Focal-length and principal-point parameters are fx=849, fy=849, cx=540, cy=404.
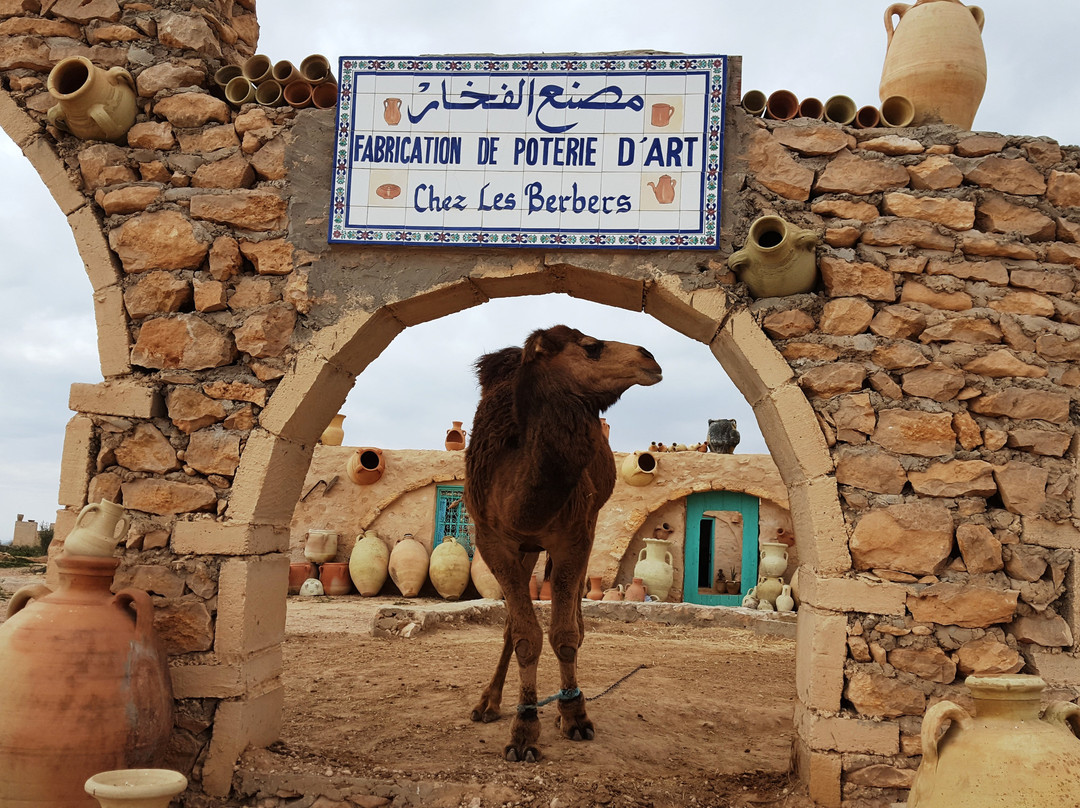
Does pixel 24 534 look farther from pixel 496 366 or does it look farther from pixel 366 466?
pixel 496 366

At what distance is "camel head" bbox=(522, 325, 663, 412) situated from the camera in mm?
4094

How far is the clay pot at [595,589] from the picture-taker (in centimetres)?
1157

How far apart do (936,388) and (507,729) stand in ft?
10.0

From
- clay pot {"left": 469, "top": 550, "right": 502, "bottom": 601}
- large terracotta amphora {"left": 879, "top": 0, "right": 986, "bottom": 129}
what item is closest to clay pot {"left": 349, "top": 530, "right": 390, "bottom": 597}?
clay pot {"left": 469, "top": 550, "right": 502, "bottom": 601}

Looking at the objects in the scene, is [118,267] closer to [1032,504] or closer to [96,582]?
[96,582]

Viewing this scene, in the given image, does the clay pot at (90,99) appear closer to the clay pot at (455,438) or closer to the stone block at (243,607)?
the stone block at (243,607)

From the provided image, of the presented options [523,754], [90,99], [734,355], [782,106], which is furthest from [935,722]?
[90,99]

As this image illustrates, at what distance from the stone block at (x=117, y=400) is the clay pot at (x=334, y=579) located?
27.4 feet

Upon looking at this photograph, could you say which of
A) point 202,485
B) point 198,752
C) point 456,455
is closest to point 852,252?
point 202,485

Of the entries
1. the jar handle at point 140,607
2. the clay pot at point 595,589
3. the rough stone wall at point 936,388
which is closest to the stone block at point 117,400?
the jar handle at point 140,607

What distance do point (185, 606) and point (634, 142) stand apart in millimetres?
3132

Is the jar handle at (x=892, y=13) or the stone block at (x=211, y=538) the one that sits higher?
the jar handle at (x=892, y=13)

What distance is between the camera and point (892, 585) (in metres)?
3.75

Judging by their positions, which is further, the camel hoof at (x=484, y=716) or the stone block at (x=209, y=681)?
the camel hoof at (x=484, y=716)
